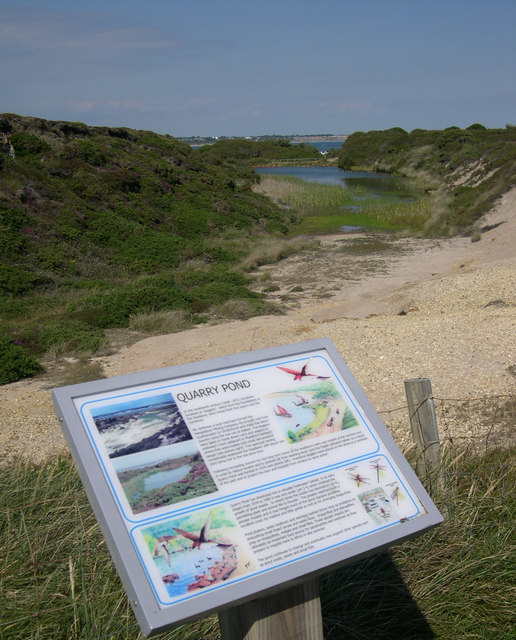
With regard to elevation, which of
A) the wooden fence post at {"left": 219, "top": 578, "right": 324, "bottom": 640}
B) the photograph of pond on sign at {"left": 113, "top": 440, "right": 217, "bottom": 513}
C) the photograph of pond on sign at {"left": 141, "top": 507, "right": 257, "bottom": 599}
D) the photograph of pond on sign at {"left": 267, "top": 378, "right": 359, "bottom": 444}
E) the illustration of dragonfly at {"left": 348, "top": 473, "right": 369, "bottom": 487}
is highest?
the photograph of pond on sign at {"left": 267, "top": 378, "right": 359, "bottom": 444}

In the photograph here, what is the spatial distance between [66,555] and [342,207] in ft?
130

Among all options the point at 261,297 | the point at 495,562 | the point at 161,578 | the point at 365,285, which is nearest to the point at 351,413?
the point at 161,578

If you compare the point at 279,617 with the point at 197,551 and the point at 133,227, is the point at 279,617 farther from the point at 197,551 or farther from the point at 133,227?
the point at 133,227

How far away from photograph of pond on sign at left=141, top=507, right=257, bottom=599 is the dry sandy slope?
12.9 ft

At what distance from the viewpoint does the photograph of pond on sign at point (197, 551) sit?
1957mm

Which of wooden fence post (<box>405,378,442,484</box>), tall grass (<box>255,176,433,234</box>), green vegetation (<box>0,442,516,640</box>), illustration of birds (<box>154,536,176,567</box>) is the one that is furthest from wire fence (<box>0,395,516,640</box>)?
tall grass (<box>255,176,433,234</box>)

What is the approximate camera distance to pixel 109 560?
2.94m

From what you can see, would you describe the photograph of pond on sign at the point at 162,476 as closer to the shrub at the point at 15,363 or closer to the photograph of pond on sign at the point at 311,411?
the photograph of pond on sign at the point at 311,411

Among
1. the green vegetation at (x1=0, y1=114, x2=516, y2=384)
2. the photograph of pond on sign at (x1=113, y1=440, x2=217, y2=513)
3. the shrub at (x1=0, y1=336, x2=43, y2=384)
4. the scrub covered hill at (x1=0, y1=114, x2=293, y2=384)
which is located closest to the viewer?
the photograph of pond on sign at (x1=113, y1=440, x2=217, y2=513)

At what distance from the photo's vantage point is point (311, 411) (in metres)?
2.54

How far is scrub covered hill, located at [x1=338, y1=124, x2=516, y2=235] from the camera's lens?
31.3 metres

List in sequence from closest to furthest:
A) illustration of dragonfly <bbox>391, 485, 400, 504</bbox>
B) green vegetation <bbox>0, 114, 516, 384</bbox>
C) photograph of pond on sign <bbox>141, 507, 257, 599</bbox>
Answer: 1. photograph of pond on sign <bbox>141, 507, 257, 599</bbox>
2. illustration of dragonfly <bbox>391, 485, 400, 504</bbox>
3. green vegetation <bbox>0, 114, 516, 384</bbox>

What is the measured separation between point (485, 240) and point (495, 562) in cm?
2351

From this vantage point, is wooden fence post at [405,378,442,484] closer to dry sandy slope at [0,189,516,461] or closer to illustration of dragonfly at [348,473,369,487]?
illustration of dragonfly at [348,473,369,487]
